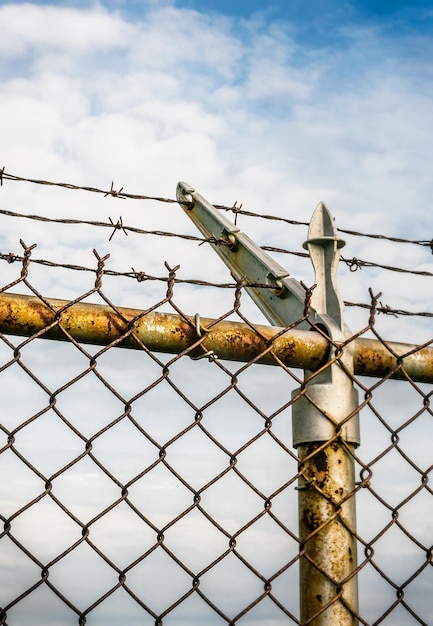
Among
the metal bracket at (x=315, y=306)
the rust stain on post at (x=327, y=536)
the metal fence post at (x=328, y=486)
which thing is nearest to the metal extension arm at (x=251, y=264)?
the metal bracket at (x=315, y=306)

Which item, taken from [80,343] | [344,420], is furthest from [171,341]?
[344,420]

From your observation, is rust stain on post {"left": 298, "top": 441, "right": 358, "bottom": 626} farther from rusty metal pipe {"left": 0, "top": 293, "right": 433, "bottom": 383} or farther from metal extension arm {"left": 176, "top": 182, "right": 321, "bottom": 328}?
Answer: metal extension arm {"left": 176, "top": 182, "right": 321, "bottom": 328}

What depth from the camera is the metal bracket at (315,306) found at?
235cm

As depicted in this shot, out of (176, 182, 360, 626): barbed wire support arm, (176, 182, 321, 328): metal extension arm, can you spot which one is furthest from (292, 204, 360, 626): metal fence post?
(176, 182, 321, 328): metal extension arm

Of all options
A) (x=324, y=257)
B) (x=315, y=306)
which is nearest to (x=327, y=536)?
(x=315, y=306)

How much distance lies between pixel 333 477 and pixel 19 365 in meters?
1.00

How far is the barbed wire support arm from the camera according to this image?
88.7 inches

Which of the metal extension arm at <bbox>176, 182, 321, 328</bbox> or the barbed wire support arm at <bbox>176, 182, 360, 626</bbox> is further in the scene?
the metal extension arm at <bbox>176, 182, 321, 328</bbox>

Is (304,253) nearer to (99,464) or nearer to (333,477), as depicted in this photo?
(333,477)

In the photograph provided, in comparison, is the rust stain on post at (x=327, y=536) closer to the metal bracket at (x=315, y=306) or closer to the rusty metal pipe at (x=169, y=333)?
the metal bracket at (x=315, y=306)

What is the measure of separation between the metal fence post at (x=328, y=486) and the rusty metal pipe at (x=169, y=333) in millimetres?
76

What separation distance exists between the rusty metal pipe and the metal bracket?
2.7 inches

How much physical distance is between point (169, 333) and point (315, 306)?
0.58m

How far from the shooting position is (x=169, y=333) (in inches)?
84.6
